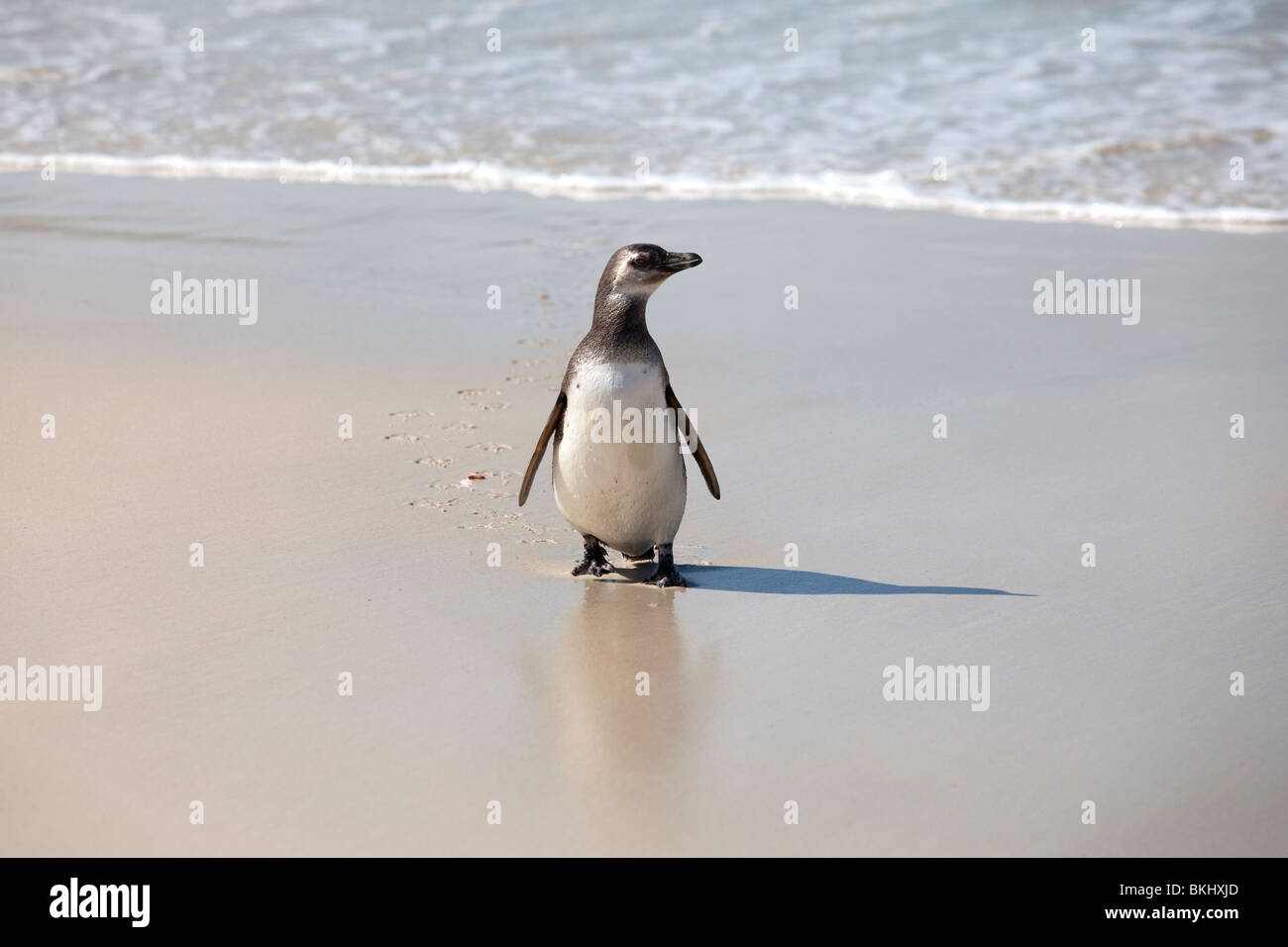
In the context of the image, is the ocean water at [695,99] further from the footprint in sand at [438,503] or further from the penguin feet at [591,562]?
the penguin feet at [591,562]

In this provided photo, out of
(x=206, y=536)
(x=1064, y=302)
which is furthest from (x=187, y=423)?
(x=1064, y=302)

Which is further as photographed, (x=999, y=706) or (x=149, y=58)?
(x=149, y=58)

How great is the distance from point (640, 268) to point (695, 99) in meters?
8.65

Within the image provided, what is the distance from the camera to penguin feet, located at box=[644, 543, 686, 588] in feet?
14.5

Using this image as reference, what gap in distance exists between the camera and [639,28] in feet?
48.1

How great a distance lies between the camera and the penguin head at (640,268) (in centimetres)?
423

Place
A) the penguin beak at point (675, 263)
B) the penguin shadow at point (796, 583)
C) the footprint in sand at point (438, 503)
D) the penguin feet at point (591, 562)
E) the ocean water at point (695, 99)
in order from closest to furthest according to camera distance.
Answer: the penguin beak at point (675, 263) → the penguin shadow at point (796, 583) → the penguin feet at point (591, 562) → the footprint in sand at point (438, 503) → the ocean water at point (695, 99)

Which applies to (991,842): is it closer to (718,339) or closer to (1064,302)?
(718,339)

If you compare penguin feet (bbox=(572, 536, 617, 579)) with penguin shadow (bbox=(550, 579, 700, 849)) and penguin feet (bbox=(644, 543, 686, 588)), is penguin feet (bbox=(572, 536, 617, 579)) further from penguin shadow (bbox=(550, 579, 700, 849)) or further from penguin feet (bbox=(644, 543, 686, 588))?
penguin feet (bbox=(644, 543, 686, 588))

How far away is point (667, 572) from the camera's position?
4441mm

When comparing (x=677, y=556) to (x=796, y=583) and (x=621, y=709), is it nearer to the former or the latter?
(x=796, y=583)

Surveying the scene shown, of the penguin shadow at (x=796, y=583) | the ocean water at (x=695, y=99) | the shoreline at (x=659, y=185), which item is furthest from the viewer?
the ocean water at (x=695, y=99)

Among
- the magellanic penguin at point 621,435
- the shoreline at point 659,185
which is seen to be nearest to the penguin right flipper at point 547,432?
the magellanic penguin at point 621,435
